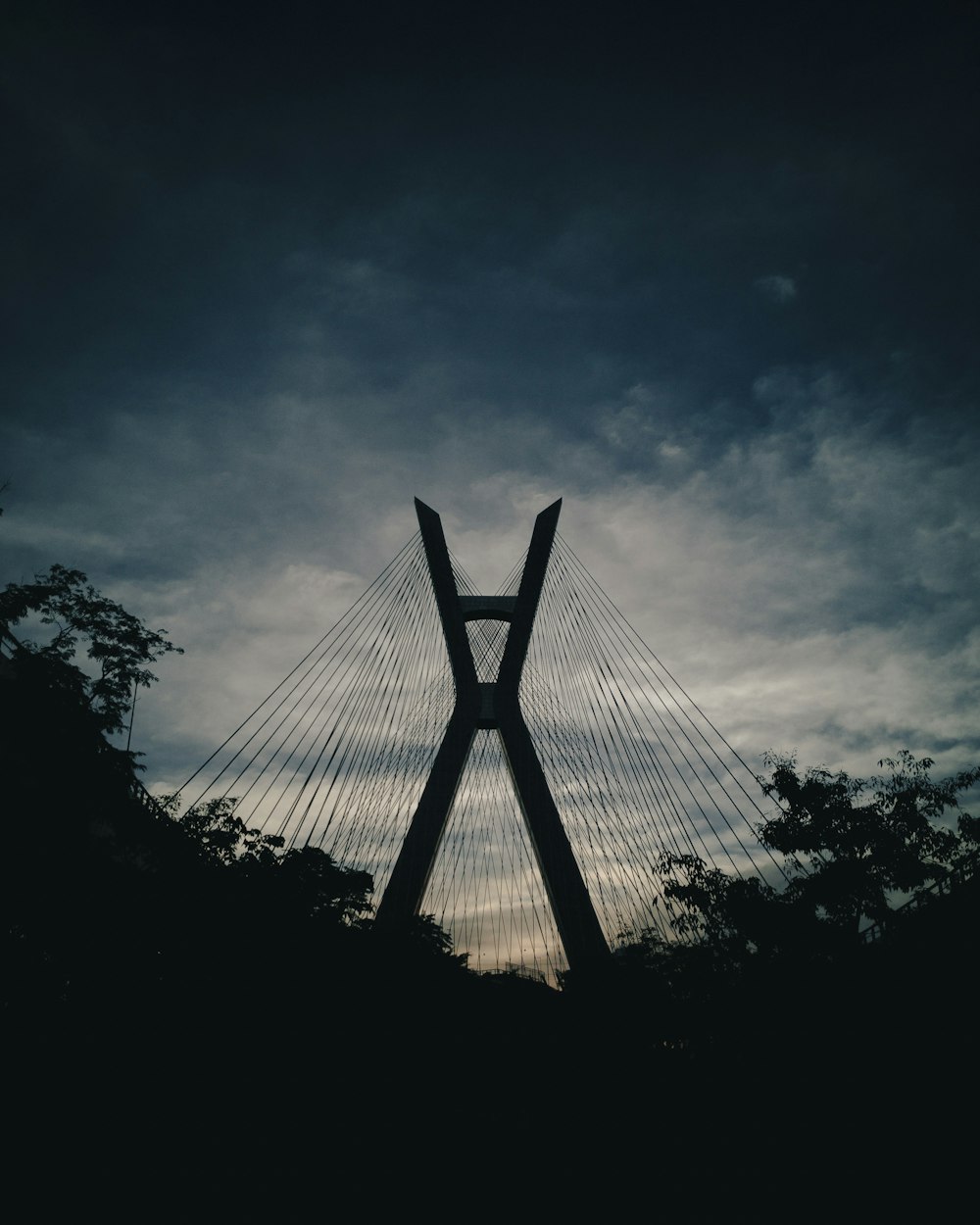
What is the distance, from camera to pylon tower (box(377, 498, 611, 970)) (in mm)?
14320

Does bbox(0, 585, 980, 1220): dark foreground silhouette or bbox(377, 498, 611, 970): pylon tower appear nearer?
bbox(0, 585, 980, 1220): dark foreground silhouette

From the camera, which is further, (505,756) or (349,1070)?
(505,756)

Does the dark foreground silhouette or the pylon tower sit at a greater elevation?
the pylon tower

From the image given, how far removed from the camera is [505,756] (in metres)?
16.4

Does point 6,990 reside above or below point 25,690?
below

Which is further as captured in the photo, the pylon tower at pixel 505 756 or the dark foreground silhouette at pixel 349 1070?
the pylon tower at pixel 505 756

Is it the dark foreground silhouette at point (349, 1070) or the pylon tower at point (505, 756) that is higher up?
the pylon tower at point (505, 756)

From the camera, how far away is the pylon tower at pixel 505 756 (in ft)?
47.0

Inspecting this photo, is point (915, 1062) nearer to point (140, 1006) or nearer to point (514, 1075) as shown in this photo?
point (514, 1075)

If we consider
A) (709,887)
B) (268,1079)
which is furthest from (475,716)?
(268,1079)

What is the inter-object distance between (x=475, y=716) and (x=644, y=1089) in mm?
8480

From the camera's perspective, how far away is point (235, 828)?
15031mm

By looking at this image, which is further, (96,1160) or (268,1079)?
(268,1079)

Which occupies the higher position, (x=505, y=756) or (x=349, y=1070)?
(x=505, y=756)
